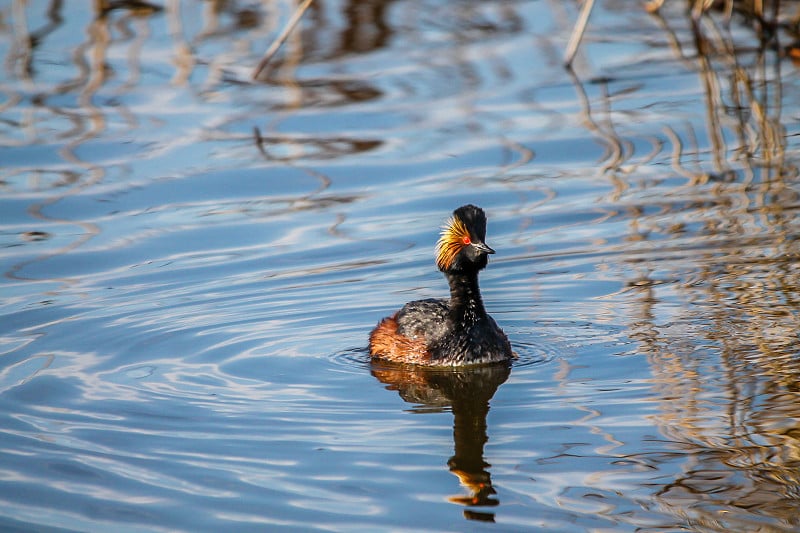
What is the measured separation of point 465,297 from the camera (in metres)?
10.1

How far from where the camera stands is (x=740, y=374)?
29.1ft

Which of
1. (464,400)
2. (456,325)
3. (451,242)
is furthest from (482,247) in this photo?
(464,400)

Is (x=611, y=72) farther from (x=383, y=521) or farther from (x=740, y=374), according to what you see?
(x=383, y=521)

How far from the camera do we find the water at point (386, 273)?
752 centimetres

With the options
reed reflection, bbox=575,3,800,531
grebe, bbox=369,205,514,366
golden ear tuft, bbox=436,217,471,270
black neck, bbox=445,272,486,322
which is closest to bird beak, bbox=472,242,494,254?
grebe, bbox=369,205,514,366

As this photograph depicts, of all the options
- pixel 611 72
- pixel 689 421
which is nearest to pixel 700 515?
pixel 689 421

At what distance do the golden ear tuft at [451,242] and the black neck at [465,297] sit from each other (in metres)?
0.12

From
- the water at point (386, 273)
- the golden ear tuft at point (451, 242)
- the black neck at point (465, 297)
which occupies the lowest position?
the water at point (386, 273)

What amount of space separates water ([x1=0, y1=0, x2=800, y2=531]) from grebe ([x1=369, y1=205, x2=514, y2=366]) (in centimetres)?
17

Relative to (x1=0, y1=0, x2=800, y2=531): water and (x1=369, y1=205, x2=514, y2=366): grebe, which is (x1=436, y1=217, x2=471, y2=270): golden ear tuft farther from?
(x1=0, y1=0, x2=800, y2=531): water

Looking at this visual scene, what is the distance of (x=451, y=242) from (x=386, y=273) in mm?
2068

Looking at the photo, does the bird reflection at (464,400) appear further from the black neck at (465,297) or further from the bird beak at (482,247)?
the bird beak at (482,247)

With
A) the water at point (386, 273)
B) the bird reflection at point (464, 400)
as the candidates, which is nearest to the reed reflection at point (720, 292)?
the water at point (386, 273)

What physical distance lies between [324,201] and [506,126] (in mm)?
3501
